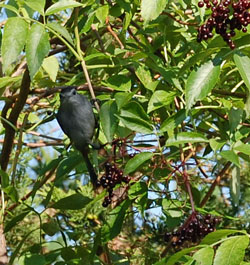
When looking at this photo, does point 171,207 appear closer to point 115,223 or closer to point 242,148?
point 115,223

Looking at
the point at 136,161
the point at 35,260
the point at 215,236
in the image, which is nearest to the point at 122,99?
the point at 136,161

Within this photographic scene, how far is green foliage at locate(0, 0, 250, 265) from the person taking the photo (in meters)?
1.60

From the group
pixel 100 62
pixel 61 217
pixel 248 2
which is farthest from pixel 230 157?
pixel 61 217

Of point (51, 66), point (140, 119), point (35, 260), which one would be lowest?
point (35, 260)

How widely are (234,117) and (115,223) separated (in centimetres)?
40

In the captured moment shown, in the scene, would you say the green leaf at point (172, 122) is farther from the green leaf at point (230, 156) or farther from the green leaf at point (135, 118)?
the green leaf at point (230, 156)

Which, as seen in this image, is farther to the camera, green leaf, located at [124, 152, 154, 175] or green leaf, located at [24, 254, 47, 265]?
green leaf, located at [24, 254, 47, 265]

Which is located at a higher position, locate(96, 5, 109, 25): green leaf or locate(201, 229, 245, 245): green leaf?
locate(96, 5, 109, 25): green leaf

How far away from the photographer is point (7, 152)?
219cm

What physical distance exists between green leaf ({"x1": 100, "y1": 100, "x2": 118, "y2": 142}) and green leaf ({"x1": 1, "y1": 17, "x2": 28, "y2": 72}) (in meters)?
0.24

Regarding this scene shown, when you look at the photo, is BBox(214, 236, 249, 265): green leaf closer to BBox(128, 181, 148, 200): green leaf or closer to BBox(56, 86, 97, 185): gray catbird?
BBox(128, 181, 148, 200): green leaf

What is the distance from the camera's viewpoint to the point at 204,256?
4.83 feet

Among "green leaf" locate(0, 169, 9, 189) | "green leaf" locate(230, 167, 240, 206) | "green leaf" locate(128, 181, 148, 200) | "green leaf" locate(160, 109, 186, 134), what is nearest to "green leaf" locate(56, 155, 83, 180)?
"green leaf" locate(0, 169, 9, 189)

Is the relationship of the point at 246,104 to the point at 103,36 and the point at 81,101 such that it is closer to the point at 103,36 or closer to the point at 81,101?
the point at 81,101
